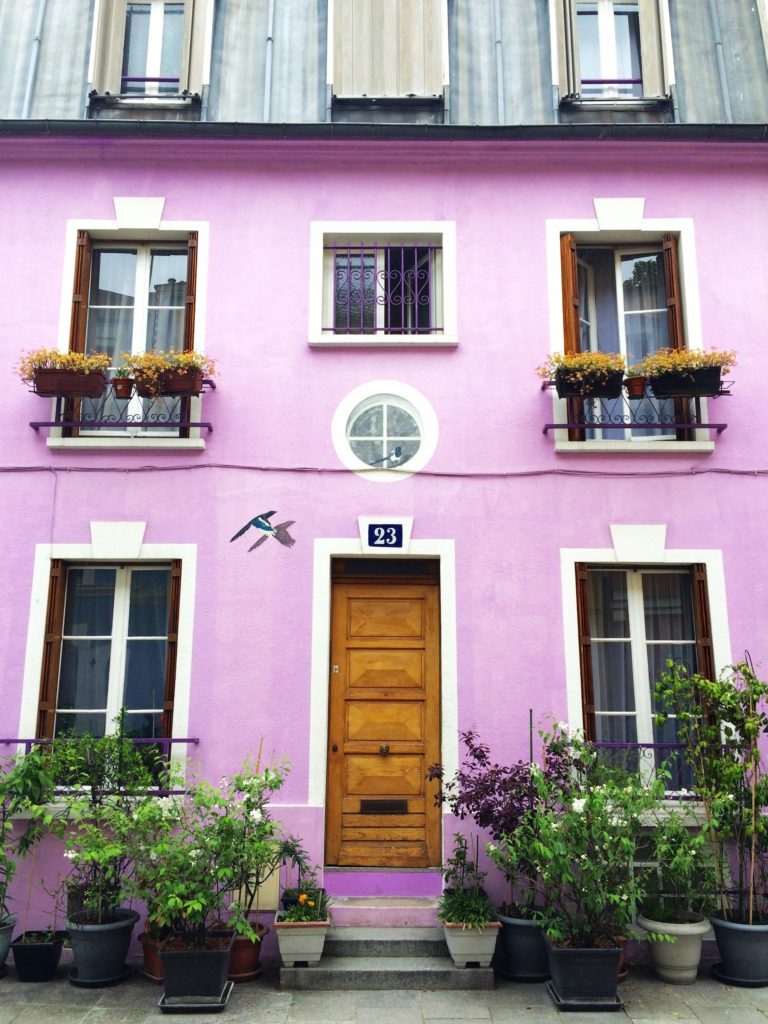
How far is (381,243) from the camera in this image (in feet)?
26.5

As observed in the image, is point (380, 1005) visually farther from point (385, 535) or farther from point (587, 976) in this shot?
point (385, 535)

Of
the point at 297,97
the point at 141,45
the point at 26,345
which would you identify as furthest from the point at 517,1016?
the point at 141,45

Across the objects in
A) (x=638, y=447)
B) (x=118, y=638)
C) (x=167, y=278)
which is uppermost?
(x=167, y=278)

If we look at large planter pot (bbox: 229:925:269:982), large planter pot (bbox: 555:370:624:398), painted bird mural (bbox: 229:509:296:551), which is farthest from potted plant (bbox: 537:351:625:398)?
large planter pot (bbox: 229:925:269:982)

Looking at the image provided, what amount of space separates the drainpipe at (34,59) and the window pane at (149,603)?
4.32 metres

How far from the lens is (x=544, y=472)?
7496 millimetres

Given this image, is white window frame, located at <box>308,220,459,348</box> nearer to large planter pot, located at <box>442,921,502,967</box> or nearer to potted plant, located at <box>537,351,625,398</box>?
potted plant, located at <box>537,351,625,398</box>

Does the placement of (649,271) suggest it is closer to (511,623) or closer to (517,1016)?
(511,623)

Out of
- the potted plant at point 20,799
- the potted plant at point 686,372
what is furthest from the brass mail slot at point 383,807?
the potted plant at point 686,372

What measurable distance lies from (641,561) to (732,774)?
1.79 meters

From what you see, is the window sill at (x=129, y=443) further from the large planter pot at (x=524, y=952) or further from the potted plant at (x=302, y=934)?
the large planter pot at (x=524, y=952)

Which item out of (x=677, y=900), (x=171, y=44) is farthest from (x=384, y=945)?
(x=171, y=44)

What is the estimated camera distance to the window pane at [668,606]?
7465 mm

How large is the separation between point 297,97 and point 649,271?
360 cm
